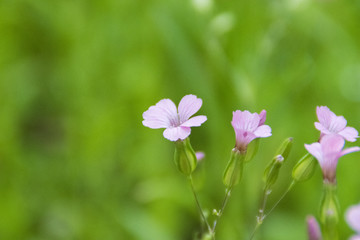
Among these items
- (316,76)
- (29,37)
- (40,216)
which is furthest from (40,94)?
(316,76)

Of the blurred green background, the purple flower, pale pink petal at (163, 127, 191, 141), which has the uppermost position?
the blurred green background

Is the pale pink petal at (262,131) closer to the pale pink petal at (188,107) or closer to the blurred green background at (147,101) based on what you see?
the pale pink petal at (188,107)

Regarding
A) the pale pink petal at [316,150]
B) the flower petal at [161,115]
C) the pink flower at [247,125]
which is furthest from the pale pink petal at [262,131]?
the flower petal at [161,115]

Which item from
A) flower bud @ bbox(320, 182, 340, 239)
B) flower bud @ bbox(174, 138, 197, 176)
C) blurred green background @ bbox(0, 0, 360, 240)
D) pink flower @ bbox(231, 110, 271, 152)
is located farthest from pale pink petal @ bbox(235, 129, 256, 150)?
blurred green background @ bbox(0, 0, 360, 240)

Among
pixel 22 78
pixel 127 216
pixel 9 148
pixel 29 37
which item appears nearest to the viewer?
pixel 127 216

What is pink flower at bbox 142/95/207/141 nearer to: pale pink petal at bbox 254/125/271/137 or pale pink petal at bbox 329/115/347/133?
pale pink petal at bbox 254/125/271/137

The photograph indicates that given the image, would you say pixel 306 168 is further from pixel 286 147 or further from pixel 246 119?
pixel 246 119

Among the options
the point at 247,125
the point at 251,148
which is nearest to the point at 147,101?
the point at 251,148

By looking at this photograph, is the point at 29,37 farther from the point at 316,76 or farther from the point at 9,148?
the point at 316,76
